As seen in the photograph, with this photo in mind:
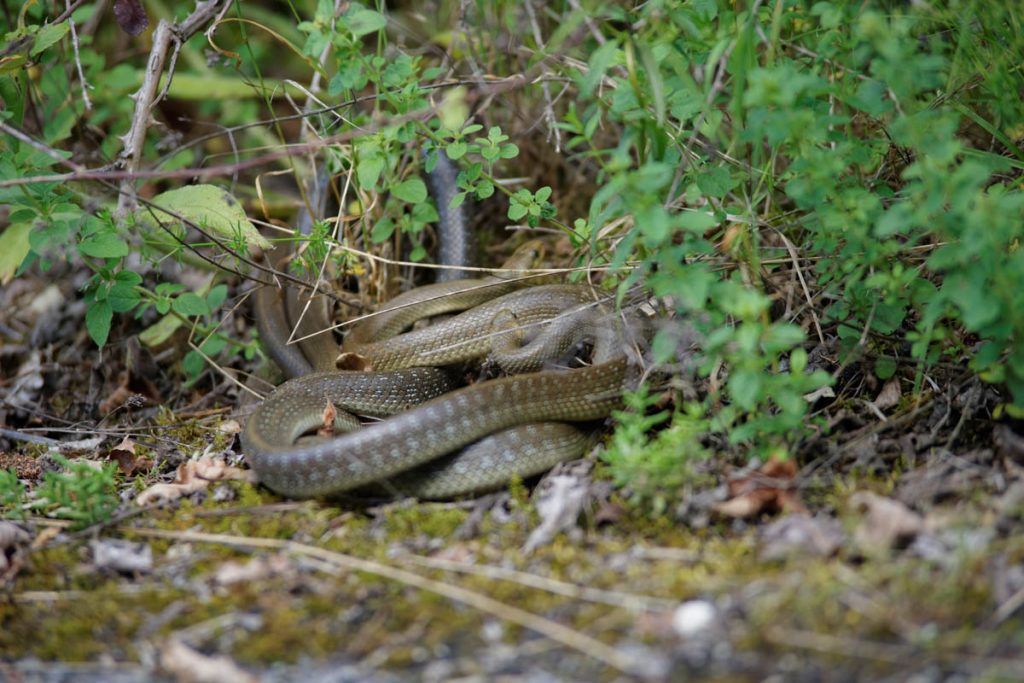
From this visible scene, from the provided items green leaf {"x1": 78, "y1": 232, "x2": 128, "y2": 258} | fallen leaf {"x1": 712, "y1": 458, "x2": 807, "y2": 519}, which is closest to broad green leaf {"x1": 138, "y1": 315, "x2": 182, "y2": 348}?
green leaf {"x1": 78, "y1": 232, "x2": 128, "y2": 258}

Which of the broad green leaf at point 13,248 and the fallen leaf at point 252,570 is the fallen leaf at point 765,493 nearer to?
the fallen leaf at point 252,570

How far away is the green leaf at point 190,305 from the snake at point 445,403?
0.81 meters

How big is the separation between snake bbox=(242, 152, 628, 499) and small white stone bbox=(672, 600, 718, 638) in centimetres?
147

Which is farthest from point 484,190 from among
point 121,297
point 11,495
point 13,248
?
point 13,248

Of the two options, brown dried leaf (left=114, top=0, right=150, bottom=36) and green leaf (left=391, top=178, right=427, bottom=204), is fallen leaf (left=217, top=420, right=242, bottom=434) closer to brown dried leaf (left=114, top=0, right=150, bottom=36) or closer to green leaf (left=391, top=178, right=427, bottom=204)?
green leaf (left=391, top=178, right=427, bottom=204)

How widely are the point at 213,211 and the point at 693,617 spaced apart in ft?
12.5


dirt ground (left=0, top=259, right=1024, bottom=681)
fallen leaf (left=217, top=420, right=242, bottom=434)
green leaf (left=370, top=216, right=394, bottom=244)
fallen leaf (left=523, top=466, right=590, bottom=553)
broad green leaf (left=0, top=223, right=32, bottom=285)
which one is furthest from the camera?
green leaf (left=370, top=216, right=394, bottom=244)

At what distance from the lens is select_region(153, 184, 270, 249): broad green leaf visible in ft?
18.0

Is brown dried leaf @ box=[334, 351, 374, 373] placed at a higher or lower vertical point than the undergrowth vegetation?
lower

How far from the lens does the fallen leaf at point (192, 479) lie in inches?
189

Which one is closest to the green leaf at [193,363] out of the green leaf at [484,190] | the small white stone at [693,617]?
the green leaf at [484,190]

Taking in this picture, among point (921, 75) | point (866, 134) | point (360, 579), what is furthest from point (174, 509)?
point (866, 134)

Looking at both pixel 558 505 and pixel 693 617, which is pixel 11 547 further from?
pixel 693 617

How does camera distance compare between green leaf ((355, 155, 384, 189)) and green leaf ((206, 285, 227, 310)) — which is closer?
green leaf ((355, 155, 384, 189))
